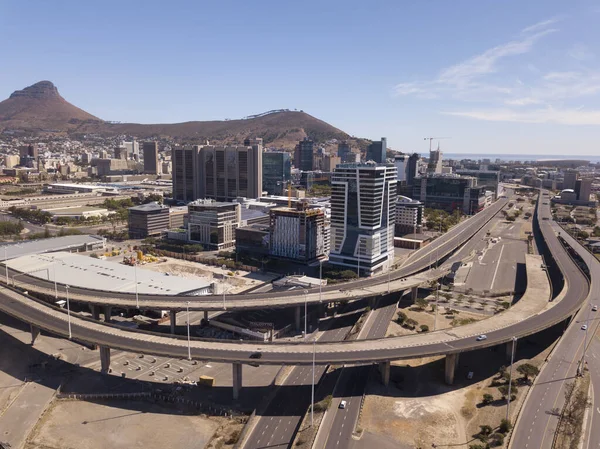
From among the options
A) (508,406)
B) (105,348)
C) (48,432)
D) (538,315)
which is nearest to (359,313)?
(538,315)

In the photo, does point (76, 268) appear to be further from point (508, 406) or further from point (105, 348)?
point (508, 406)

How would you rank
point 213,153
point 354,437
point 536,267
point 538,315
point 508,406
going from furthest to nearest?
point 213,153 → point 536,267 → point 538,315 → point 508,406 → point 354,437

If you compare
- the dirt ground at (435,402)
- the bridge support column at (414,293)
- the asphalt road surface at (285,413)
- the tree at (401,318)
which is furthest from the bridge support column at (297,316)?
the bridge support column at (414,293)

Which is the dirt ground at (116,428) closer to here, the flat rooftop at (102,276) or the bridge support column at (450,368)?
the flat rooftop at (102,276)

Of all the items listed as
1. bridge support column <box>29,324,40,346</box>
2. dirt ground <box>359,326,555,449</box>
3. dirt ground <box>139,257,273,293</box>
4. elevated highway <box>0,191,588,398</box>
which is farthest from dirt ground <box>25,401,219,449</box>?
dirt ground <box>139,257,273,293</box>

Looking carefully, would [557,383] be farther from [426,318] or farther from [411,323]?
[426,318]

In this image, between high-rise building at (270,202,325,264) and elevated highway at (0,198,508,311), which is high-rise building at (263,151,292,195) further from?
elevated highway at (0,198,508,311)
